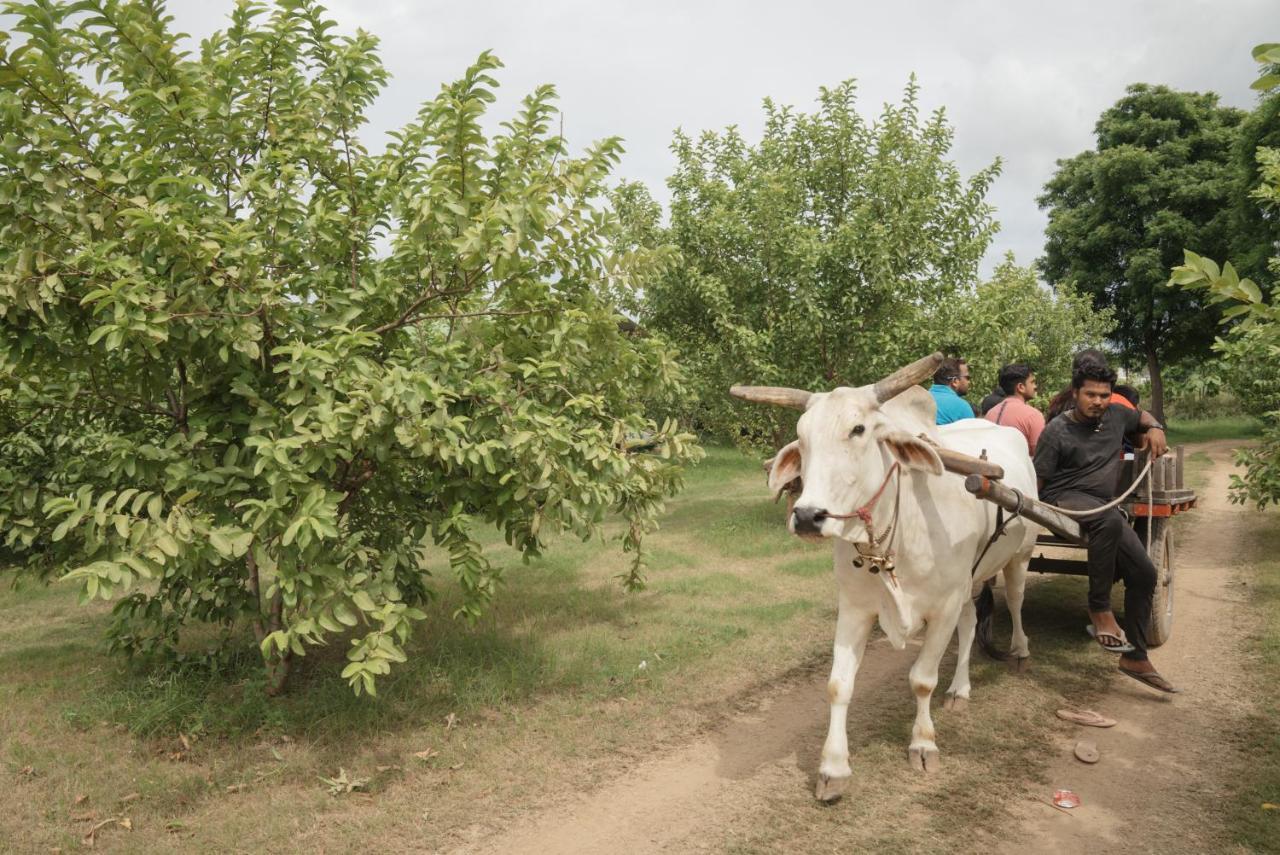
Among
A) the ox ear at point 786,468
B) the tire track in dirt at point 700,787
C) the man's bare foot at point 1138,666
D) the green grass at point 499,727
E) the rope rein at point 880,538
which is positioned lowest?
the tire track in dirt at point 700,787

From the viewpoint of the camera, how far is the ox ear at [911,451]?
13.3 ft

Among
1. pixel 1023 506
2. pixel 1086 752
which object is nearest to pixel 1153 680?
pixel 1086 752

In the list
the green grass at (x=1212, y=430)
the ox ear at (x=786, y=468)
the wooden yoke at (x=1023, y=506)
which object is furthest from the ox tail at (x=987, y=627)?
the green grass at (x=1212, y=430)

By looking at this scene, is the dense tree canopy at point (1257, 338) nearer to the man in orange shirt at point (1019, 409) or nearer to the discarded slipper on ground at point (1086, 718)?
the man in orange shirt at point (1019, 409)

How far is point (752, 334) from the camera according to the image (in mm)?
11617

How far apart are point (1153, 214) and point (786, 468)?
2816cm

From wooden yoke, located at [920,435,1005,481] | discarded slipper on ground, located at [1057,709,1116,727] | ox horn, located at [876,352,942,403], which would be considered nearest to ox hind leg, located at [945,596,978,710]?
discarded slipper on ground, located at [1057,709,1116,727]

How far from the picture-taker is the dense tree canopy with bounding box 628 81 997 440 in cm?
1146

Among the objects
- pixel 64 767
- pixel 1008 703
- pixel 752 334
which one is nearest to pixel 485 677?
pixel 64 767

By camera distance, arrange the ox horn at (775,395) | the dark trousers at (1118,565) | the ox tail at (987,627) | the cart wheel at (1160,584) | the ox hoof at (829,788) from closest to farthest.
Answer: the ox hoof at (829,788) < the ox horn at (775,395) < the dark trousers at (1118,565) < the cart wheel at (1160,584) < the ox tail at (987,627)

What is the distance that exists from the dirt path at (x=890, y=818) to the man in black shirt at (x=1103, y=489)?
498mm

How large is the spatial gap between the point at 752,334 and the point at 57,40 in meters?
8.81

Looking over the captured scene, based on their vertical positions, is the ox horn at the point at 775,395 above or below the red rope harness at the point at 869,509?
above

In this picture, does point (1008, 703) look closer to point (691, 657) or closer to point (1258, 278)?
point (691, 657)
